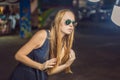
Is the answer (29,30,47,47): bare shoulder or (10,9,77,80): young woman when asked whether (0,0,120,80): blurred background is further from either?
(29,30,47,47): bare shoulder

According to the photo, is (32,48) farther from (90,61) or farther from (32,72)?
(90,61)

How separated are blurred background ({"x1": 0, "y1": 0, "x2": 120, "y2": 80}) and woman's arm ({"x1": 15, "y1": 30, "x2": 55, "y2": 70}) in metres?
5.91

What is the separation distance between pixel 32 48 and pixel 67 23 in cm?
38

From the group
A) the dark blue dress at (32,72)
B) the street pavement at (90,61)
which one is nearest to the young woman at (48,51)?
the dark blue dress at (32,72)

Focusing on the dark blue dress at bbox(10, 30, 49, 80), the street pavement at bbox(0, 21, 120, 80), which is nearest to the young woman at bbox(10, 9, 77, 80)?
the dark blue dress at bbox(10, 30, 49, 80)

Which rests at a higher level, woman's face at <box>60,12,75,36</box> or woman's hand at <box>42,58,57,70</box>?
woman's face at <box>60,12,75,36</box>

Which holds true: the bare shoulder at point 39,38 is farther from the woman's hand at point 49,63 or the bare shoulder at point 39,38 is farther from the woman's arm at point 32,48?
the woman's hand at point 49,63

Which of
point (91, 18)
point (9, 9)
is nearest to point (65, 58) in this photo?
point (9, 9)

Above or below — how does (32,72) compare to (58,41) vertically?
below

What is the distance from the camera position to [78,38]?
699 inches

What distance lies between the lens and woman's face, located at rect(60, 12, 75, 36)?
272cm

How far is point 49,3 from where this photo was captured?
27922 mm

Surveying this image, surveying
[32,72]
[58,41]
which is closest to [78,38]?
[32,72]

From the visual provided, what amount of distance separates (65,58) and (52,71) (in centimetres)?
17
